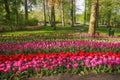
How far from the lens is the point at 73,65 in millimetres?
6789

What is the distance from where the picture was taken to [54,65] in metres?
6.68

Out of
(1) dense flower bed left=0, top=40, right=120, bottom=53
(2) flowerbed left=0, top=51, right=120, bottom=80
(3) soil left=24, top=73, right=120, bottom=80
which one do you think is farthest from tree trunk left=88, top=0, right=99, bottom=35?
(3) soil left=24, top=73, right=120, bottom=80

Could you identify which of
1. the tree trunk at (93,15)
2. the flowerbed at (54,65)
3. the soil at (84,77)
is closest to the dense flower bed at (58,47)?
the flowerbed at (54,65)

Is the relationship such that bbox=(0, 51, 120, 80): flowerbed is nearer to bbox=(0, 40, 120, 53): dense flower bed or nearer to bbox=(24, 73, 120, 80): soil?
bbox=(24, 73, 120, 80): soil

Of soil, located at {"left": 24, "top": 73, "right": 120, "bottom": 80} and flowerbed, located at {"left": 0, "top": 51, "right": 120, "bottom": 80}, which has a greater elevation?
flowerbed, located at {"left": 0, "top": 51, "right": 120, "bottom": 80}

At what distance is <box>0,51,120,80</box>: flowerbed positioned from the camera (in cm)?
635

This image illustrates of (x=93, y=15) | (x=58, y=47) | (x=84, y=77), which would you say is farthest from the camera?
(x=93, y=15)

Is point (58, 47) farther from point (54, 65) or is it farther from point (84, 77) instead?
point (84, 77)

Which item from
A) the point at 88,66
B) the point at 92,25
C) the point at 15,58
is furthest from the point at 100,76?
the point at 92,25

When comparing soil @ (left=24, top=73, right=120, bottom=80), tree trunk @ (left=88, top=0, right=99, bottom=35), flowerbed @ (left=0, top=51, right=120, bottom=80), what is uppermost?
tree trunk @ (left=88, top=0, right=99, bottom=35)

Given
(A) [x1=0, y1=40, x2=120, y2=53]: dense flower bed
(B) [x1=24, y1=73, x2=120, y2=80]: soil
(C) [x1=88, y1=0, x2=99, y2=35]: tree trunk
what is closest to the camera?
(B) [x1=24, y1=73, x2=120, y2=80]: soil

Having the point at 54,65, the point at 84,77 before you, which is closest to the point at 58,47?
the point at 54,65

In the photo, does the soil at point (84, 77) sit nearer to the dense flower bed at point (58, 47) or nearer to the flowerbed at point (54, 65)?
the flowerbed at point (54, 65)

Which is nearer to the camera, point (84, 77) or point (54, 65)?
point (84, 77)
